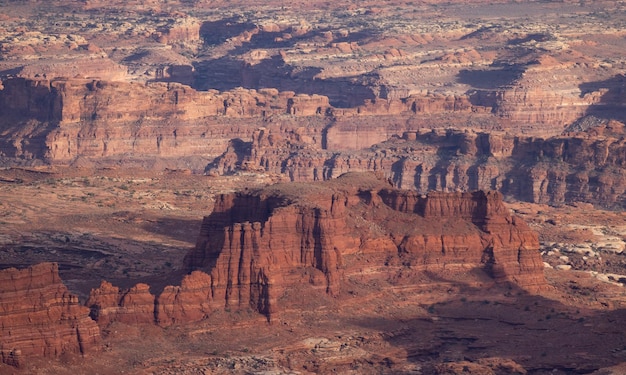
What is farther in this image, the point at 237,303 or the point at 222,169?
the point at 222,169

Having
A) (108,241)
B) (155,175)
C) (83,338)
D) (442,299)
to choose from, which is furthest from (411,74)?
(83,338)

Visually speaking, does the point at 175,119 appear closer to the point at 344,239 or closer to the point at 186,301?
the point at 344,239

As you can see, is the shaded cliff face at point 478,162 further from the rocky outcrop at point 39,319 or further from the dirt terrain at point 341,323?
the rocky outcrop at point 39,319

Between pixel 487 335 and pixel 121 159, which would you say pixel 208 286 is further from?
pixel 121 159

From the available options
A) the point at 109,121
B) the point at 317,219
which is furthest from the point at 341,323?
the point at 109,121

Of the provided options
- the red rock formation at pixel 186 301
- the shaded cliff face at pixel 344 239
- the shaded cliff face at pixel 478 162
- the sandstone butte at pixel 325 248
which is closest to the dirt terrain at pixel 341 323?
the red rock formation at pixel 186 301

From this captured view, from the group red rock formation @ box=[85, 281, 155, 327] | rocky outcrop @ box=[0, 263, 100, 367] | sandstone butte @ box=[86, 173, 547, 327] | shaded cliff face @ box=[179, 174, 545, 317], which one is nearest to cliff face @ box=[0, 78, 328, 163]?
sandstone butte @ box=[86, 173, 547, 327]

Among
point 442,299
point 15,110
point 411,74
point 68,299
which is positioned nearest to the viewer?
point 68,299
